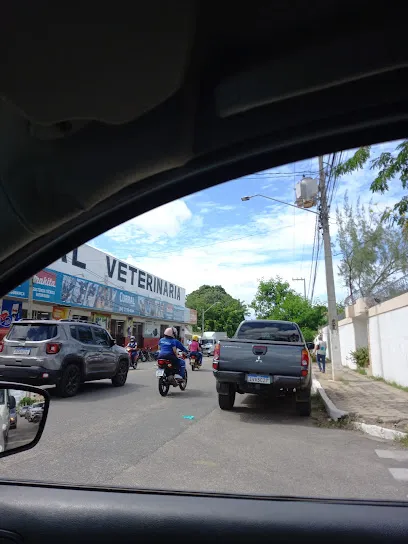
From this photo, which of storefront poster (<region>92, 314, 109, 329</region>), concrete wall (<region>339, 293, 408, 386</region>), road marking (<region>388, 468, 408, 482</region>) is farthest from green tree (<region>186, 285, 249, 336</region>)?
road marking (<region>388, 468, 408, 482</region>)

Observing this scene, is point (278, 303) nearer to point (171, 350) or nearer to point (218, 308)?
point (171, 350)

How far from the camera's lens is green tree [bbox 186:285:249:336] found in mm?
29297

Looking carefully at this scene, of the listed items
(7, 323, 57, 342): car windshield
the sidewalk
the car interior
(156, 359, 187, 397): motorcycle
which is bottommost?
the sidewalk

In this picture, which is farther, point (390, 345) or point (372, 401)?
point (390, 345)

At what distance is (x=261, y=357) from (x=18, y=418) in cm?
594

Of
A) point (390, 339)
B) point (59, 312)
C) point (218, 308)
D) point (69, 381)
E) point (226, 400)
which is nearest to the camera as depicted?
point (226, 400)

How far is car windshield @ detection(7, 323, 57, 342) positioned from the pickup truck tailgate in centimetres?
378

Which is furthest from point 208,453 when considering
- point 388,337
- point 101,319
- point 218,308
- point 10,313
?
point 218,308

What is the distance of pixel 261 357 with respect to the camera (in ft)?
24.4

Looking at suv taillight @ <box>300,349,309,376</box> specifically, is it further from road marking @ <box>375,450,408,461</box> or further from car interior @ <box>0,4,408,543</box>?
car interior @ <box>0,4,408,543</box>

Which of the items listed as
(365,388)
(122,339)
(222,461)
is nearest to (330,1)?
(222,461)

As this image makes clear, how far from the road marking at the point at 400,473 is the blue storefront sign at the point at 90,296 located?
9.72 meters

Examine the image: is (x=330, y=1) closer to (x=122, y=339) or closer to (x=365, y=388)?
(x=365, y=388)

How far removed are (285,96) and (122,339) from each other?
884 inches
